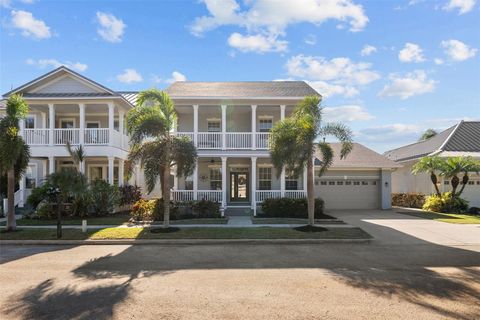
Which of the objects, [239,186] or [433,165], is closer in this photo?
[239,186]

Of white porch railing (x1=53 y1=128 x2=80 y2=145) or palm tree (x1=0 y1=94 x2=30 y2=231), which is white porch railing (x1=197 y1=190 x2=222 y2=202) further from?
palm tree (x1=0 y1=94 x2=30 y2=231)

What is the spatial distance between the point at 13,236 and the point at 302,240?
10.3 m

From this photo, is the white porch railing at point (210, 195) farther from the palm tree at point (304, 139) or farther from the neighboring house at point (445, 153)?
the neighboring house at point (445, 153)

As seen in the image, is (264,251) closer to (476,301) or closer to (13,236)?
(476,301)

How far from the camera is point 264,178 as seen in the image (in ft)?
68.9

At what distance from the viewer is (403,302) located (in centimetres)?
563

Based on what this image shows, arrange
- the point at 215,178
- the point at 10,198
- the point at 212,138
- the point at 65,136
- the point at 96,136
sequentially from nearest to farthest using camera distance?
1. the point at 10,198
2. the point at 65,136
3. the point at 96,136
4. the point at 212,138
5. the point at 215,178

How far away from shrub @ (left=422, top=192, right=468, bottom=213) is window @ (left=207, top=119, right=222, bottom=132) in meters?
14.5

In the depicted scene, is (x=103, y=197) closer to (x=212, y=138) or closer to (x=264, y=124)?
(x=212, y=138)

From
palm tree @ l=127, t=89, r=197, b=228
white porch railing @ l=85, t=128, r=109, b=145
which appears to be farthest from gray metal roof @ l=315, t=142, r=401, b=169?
white porch railing @ l=85, t=128, r=109, b=145

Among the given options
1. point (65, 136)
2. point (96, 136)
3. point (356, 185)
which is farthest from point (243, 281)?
point (356, 185)

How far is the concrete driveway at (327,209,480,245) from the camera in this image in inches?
455

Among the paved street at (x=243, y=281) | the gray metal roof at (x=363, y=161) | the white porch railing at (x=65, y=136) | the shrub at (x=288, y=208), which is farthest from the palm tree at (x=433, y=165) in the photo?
the white porch railing at (x=65, y=136)

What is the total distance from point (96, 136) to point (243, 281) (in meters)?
15.4
